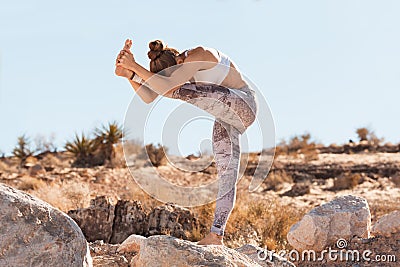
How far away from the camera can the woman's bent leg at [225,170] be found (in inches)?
181

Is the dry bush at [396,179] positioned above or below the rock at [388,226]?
above

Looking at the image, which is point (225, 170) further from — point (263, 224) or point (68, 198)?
point (68, 198)

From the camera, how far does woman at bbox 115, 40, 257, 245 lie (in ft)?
13.9

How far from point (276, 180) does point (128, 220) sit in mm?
8858

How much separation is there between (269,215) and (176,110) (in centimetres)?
492

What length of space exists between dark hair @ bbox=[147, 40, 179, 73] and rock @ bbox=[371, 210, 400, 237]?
136 inches

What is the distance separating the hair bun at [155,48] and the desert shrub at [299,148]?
16654 mm

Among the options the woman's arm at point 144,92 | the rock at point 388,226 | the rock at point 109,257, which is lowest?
the rock at point 109,257

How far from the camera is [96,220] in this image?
795 cm

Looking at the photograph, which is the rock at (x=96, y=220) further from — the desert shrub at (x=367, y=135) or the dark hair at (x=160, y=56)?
the desert shrub at (x=367, y=135)

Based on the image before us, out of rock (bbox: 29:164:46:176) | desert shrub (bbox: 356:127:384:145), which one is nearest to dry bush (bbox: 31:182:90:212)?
rock (bbox: 29:164:46:176)

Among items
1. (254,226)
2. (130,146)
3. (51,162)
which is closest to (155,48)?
(130,146)

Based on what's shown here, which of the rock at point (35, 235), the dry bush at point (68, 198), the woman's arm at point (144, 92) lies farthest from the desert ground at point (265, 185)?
the rock at point (35, 235)

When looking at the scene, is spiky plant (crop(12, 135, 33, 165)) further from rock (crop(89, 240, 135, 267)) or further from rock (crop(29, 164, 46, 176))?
rock (crop(89, 240, 135, 267))
